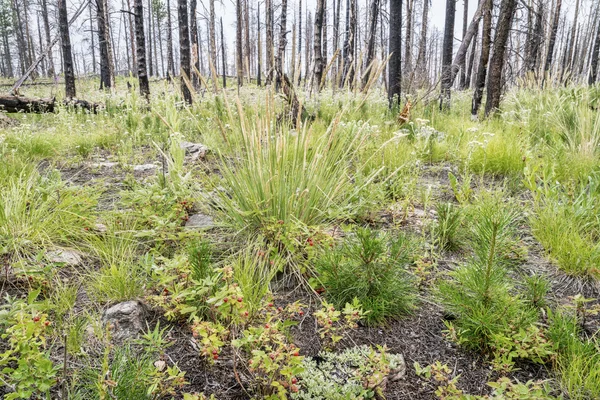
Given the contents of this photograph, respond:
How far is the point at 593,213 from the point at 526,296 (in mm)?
890

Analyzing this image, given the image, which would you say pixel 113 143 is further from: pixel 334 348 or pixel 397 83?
pixel 397 83

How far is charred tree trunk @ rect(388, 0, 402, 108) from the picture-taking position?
6.83 m

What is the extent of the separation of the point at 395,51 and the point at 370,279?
6.40m

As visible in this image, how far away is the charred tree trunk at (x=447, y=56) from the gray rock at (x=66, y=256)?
710 cm

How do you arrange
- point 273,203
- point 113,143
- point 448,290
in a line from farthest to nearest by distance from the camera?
point 113,143, point 273,203, point 448,290

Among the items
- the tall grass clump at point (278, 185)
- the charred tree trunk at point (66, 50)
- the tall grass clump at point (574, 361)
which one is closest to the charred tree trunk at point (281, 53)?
the tall grass clump at point (278, 185)

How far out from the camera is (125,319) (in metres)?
1.56

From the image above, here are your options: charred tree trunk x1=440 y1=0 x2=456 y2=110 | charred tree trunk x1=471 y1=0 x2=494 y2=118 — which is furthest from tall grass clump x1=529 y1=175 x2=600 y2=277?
charred tree trunk x1=440 y1=0 x2=456 y2=110

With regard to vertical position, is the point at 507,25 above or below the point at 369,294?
above

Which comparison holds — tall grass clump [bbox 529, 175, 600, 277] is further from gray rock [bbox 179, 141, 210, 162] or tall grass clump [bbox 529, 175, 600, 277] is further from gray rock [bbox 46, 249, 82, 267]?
gray rock [bbox 179, 141, 210, 162]

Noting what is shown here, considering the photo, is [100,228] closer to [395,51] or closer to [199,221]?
[199,221]

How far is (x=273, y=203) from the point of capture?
2.13 meters

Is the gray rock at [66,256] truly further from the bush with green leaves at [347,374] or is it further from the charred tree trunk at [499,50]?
the charred tree trunk at [499,50]

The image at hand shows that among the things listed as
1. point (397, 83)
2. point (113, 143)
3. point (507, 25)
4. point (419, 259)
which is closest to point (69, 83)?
point (113, 143)
